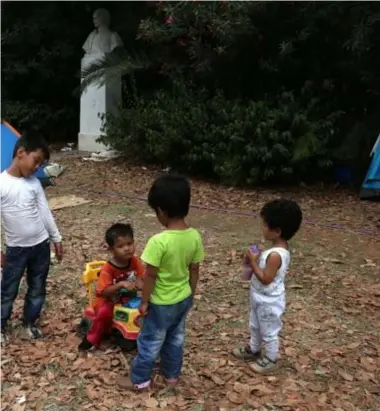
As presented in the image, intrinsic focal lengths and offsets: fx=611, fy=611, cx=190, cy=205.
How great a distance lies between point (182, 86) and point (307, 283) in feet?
16.1

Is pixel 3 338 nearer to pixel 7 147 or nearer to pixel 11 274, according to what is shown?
pixel 11 274

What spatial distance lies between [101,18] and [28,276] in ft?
28.2

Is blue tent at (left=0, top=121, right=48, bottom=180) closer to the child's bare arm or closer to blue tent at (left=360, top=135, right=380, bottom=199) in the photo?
blue tent at (left=360, top=135, right=380, bottom=199)

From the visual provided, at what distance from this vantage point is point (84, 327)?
3.94 meters

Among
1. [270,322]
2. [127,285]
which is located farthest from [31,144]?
[270,322]

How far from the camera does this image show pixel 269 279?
10.8 feet

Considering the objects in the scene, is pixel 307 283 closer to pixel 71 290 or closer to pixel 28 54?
pixel 71 290

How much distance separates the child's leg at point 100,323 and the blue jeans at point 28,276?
0.46 meters

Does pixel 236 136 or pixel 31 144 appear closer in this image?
pixel 31 144

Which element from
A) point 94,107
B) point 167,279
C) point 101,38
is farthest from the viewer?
point 101,38

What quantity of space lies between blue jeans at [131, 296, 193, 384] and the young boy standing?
960mm

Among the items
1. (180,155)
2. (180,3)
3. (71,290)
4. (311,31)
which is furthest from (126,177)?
(71,290)

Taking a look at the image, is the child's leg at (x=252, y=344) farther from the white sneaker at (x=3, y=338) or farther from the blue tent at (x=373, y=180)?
the blue tent at (x=373, y=180)

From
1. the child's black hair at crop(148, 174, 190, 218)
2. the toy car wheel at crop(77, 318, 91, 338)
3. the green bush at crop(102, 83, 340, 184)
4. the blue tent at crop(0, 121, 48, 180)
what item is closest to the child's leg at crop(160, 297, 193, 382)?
the child's black hair at crop(148, 174, 190, 218)
